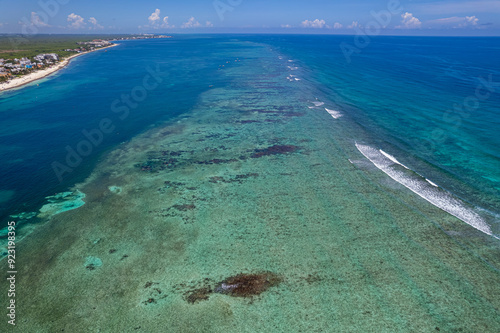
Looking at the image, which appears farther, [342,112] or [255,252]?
[342,112]

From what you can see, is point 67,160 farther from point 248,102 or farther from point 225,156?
point 248,102

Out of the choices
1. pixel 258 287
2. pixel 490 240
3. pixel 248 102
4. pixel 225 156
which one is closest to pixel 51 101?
pixel 248 102

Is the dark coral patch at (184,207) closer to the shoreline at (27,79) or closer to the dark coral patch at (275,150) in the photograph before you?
the dark coral patch at (275,150)

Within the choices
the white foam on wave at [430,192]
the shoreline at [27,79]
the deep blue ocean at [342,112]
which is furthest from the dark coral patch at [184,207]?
the shoreline at [27,79]

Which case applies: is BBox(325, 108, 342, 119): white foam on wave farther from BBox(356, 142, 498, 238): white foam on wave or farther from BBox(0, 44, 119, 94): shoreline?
BBox(0, 44, 119, 94): shoreline

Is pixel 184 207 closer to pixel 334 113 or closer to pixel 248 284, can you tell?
pixel 248 284

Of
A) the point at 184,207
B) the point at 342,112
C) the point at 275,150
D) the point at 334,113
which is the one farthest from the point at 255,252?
the point at 342,112
